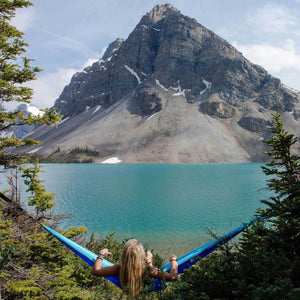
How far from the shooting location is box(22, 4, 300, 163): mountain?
13200 centimetres

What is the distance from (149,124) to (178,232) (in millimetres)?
135488

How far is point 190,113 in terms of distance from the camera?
156 metres

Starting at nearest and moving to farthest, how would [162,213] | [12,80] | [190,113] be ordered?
[12,80] → [162,213] → [190,113]

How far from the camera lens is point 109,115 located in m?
170

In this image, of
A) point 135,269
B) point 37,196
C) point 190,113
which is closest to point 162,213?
point 37,196

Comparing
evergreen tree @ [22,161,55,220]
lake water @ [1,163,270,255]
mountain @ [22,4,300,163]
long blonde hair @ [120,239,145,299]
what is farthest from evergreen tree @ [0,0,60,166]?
mountain @ [22,4,300,163]

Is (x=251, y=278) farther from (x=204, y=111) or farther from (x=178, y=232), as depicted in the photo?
(x=204, y=111)

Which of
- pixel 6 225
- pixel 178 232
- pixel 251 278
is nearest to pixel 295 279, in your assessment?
pixel 251 278

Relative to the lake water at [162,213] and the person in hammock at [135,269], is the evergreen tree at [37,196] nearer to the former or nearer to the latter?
the person in hammock at [135,269]

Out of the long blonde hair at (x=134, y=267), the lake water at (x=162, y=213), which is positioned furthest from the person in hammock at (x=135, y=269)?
the lake water at (x=162, y=213)

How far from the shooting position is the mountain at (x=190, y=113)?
433 feet

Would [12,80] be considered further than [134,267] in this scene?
Yes

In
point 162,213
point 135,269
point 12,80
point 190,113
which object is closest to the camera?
point 135,269

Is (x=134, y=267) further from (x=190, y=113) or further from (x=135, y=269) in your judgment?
(x=190, y=113)
